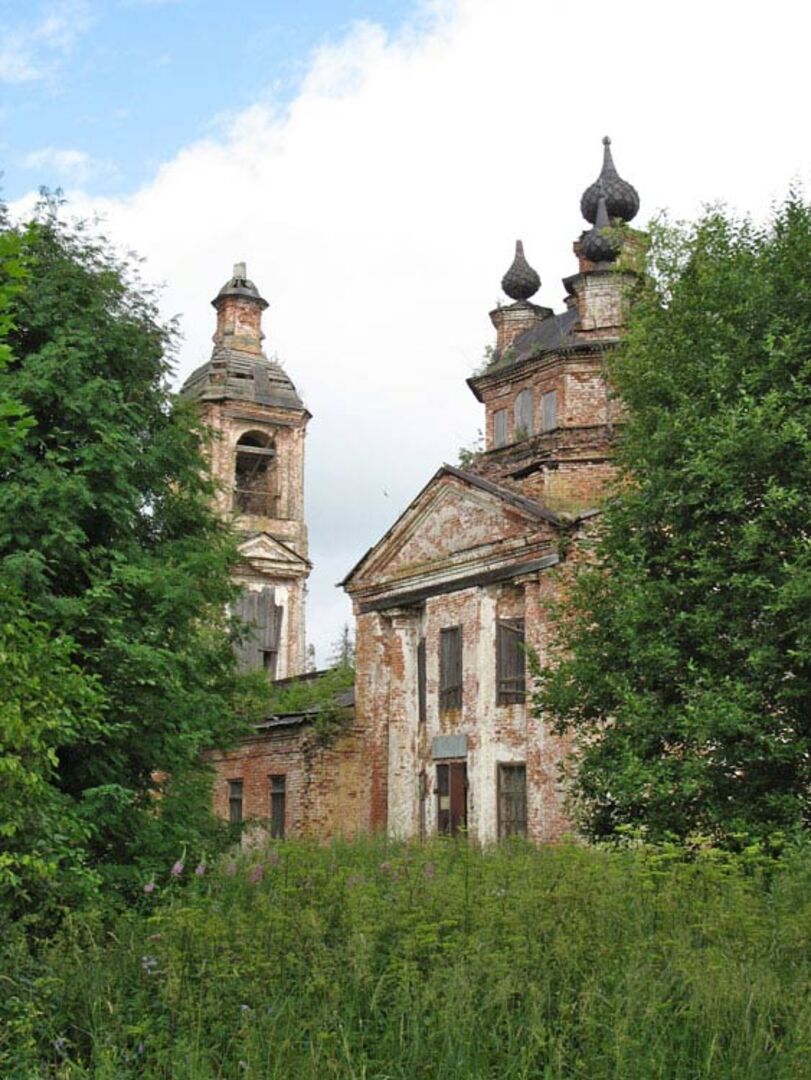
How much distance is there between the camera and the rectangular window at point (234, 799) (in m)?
30.0

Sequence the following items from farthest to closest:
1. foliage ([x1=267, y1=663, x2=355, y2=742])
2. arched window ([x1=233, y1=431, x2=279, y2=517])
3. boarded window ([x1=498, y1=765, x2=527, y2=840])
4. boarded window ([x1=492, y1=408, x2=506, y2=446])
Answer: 1. arched window ([x1=233, y1=431, x2=279, y2=517])
2. boarded window ([x1=492, y1=408, x2=506, y2=446])
3. foliage ([x1=267, y1=663, x2=355, y2=742])
4. boarded window ([x1=498, y1=765, x2=527, y2=840])

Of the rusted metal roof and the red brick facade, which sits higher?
the rusted metal roof

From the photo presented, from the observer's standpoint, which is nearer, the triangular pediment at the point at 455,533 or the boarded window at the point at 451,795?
the triangular pediment at the point at 455,533

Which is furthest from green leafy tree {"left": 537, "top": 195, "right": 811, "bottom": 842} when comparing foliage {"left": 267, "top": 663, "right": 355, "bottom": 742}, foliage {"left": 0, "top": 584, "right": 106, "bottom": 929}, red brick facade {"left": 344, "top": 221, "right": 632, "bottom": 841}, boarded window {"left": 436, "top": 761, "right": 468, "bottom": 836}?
foliage {"left": 267, "top": 663, "right": 355, "bottom": 742}

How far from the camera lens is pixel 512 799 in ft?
77.7

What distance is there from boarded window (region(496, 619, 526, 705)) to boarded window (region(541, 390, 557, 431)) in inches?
333

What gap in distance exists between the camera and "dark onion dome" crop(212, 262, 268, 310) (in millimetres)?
44844

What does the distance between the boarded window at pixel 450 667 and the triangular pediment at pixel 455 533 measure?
1.32 metres

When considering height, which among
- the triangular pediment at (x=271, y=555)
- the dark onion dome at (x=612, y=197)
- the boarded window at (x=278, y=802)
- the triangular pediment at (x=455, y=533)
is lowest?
the boarded window at (x=278, y=802)

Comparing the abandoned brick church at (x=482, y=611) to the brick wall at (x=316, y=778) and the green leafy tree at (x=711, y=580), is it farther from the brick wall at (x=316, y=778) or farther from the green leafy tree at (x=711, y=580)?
the green leafy tree at (x=711, y=580)

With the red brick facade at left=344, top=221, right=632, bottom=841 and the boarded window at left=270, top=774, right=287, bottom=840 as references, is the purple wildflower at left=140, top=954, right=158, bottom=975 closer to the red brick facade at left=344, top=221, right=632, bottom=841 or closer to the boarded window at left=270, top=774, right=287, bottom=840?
the red brick facade at left=344, top=221, right=632, bottom=841

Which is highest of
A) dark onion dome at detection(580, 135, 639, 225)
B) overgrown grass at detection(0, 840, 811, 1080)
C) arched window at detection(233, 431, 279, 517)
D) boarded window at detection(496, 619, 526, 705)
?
dark onion dome at detection(580, 135, 639, 225)

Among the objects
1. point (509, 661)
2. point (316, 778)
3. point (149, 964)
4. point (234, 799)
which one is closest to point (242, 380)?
point (234, 799)

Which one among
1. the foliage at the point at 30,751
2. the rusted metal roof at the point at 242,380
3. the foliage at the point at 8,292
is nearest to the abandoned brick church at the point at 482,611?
the rusted metal roof at the point at 242,380
